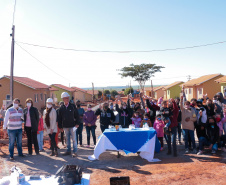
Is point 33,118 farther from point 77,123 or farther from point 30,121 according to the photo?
point 77,123

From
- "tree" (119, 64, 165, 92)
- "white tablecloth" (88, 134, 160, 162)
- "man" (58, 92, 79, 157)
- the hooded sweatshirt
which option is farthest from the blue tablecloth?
"tree" (119, 64, 165, 92)

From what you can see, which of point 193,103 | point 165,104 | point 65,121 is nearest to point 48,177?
point 65,121

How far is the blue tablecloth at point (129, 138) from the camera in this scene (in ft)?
22.3

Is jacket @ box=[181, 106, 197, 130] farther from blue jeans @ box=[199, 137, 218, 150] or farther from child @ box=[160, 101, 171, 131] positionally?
child @ box=[160, 101, 171, 131]

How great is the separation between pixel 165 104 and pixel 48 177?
4898 millimetres

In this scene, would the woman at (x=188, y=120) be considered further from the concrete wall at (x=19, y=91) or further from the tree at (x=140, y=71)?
the tree at (x=140, y=71)

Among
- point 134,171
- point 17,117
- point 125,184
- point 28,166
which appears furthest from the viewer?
point 17,117

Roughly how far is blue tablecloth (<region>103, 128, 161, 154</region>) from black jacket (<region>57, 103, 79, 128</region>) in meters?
1.22

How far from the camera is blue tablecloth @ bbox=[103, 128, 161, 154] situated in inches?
268

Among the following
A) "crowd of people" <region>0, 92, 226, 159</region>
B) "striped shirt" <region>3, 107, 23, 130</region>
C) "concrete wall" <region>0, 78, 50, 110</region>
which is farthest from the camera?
"concrete wall" <region>0, 78, 50, 110</region>

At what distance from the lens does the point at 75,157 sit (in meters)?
7.27

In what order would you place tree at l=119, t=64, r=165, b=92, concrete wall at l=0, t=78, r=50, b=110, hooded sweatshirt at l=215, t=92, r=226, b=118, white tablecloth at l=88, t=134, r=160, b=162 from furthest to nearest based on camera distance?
1. tree at l=119, t=64, r=165, b=92
2. concrete wall at l=0, t=78, r=50, b=110
3. hooded sweatshirt at l=215, t=92, r=226, b=118
4. white tablecloth at l=88, t=134, r=160, b=162

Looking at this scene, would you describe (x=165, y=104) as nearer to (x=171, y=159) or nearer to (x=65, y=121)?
(x=171, y=159)

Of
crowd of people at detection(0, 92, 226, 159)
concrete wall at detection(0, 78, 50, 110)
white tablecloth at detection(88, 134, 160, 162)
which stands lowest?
white tablecloth at detection(88, 134, 160, 162)
